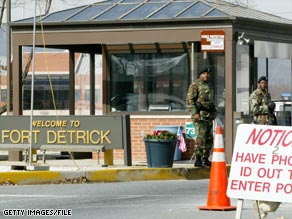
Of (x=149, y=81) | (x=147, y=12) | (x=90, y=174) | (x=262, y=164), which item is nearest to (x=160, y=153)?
(x=90, y=174)

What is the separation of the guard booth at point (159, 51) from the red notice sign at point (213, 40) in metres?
0.52

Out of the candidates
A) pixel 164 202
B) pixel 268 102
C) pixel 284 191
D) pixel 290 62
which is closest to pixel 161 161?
pixel 268 102

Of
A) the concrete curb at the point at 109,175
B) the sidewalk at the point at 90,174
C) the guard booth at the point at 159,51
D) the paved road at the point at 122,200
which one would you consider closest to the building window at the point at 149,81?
the guard booth at the point at 159,51

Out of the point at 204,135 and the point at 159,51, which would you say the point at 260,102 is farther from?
the point at 159,51

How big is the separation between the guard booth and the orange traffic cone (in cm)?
884

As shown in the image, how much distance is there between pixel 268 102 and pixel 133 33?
4194 mm

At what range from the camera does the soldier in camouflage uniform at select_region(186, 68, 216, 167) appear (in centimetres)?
1859

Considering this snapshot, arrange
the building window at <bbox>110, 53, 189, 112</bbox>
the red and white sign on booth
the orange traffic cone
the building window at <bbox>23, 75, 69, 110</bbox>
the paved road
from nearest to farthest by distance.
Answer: the red and white sign on booth → the paved road → the orange traffic cone → the building window at <bbox>110, 53, 189, 112</bbox> → the building window at <bbox>23, 75, 69, 110</bbox>

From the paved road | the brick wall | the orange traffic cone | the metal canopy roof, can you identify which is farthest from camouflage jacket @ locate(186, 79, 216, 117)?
the orange traffic cone

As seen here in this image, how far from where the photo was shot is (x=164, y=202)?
14438 millimetres

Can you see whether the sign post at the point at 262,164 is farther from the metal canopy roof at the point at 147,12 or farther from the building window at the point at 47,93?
the building window at the point at 47,93

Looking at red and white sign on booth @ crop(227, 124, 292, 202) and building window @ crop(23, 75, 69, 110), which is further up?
building window @ crop(23, 75, 69, 110)

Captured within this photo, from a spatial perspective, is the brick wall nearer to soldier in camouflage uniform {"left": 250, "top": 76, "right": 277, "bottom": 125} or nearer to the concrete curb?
soldier in camouflage uniform {"left": 250, "top": 76, "right": 277, "bottom": 125}

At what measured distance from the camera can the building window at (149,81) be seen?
2358 centimetres
